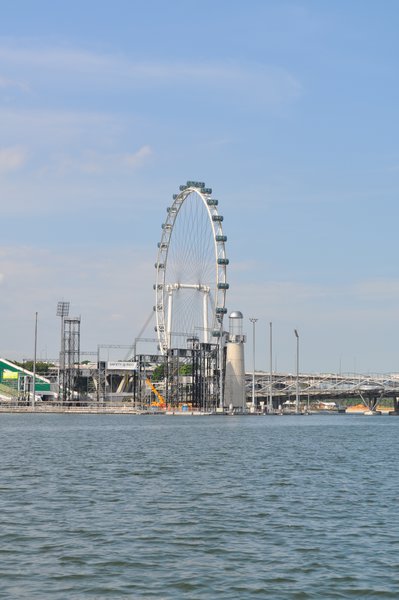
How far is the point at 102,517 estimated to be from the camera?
40375 millimetres

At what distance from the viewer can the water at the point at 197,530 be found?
28.3 meters

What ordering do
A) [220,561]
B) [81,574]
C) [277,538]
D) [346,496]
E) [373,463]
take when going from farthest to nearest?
[373,463], [346,496], [277,538], [220,561], [81,574]

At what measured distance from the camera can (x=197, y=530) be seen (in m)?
37.5

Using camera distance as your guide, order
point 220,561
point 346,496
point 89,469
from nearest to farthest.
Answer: point 220,561 → point 346,496 → point 89,469

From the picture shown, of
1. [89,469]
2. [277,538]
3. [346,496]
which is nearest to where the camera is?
[277,538]

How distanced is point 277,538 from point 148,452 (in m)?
48.7

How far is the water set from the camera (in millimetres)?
28281

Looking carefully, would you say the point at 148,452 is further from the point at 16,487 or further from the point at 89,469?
the point at 16,487

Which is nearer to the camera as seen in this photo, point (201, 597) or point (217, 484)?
point (201, 597)

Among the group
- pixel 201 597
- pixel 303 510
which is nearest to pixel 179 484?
pixel 303 510

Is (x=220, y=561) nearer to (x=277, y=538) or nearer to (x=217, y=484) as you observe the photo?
(x=277, y=538)

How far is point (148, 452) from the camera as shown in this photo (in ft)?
275

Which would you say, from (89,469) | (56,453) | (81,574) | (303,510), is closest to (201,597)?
(81,574)

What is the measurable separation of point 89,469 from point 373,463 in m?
22.2
